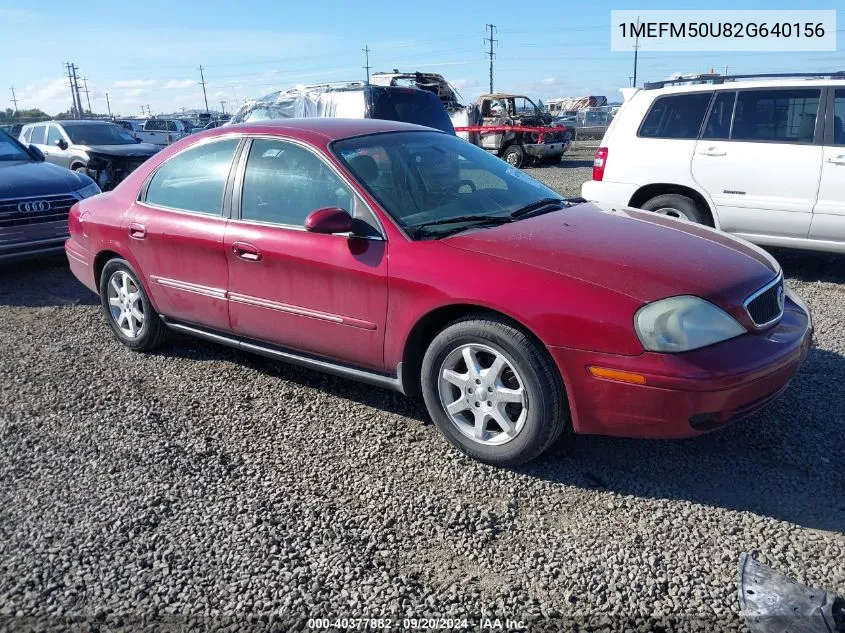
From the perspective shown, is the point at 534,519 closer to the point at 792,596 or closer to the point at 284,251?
the point at 792,596

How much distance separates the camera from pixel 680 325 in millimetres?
2854

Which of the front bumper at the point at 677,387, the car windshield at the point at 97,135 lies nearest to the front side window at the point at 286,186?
the front bumper at the point at 677,387

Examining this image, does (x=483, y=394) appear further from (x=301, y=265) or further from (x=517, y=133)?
(x=517, y=133)

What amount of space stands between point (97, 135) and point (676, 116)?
447 inches

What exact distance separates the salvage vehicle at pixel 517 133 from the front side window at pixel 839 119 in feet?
42.4

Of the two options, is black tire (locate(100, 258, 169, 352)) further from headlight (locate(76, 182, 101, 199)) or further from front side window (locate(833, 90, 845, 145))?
front side window (locate(833, 90, 845, 145))

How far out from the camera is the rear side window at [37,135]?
14.0 m

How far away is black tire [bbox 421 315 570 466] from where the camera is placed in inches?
118

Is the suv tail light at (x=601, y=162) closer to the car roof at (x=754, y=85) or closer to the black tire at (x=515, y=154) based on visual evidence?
the car roof at (x=754, y=85)

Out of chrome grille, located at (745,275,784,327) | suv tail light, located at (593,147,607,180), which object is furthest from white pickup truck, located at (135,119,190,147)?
chrome grille, located at (745,275,784,327)

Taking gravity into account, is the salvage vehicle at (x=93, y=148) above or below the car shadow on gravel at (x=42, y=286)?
above

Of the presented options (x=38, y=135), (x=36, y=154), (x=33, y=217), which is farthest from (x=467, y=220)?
(x=38, y=135)

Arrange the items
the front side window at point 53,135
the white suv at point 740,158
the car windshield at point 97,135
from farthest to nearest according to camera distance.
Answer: the front side window at point 53,135 < the car windshield at point 97,135 < the white suv at point 740,158

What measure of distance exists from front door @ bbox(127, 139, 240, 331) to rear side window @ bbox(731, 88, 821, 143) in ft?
15.0
